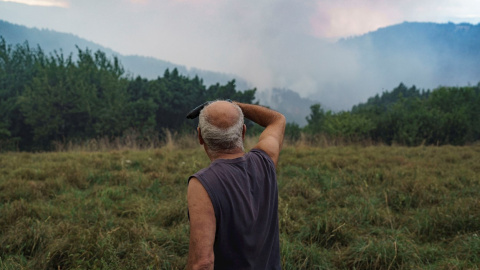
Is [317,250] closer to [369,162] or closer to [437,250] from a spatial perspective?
[437,250]

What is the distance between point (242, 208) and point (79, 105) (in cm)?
3057

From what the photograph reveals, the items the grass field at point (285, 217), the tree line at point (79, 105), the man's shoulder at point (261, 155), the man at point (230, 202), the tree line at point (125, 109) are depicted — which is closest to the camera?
the man at point (230, 202)

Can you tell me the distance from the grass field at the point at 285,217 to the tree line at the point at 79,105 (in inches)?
798

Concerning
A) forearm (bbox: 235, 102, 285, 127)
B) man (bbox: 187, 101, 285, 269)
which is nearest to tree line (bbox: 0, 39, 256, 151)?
forearm (bbox: 235, 102, 285, 127)

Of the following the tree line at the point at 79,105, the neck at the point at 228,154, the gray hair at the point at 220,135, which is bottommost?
the tree line at the point at 79,105

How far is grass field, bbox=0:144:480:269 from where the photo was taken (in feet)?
10.4

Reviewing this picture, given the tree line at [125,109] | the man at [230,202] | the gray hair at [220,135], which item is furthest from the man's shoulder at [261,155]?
the tree line at [125,109]

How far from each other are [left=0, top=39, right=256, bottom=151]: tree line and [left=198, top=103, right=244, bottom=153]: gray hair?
24.7m

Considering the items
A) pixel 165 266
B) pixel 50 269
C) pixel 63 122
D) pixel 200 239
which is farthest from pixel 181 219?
pixel 63 122

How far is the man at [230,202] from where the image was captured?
4.35 ft

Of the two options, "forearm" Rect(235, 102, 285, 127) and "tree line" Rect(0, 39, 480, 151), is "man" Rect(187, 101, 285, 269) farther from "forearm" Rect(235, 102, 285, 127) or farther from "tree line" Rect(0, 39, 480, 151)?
"tree line" Rect(0, 39, 480, 151)

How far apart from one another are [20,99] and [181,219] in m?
30.0

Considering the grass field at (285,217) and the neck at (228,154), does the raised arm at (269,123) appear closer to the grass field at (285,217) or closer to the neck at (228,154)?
the neck at (228,154)

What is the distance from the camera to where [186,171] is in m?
6.69
